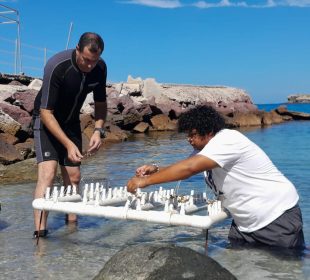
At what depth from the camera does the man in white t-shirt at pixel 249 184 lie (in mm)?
4203

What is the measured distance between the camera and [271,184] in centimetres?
429

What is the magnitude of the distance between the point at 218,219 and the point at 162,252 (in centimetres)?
103

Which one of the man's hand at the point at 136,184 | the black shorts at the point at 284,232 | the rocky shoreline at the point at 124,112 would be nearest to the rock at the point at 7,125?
the rocky shoreline at the point at 124,112

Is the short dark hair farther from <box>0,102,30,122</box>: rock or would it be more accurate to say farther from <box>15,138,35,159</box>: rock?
<box>0,102,30,122</box>: rock

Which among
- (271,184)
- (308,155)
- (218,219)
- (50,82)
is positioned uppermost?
(50,82)

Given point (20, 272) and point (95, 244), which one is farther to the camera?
point (95, 244)

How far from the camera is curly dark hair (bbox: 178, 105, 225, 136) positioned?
4227 mm

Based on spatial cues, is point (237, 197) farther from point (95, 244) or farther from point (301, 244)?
point (95, 244)

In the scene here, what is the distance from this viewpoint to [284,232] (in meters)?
4.32

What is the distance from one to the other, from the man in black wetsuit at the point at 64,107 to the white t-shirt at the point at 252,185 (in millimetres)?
1467

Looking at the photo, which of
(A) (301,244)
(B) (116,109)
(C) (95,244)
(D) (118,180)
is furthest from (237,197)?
(B) (116,109)

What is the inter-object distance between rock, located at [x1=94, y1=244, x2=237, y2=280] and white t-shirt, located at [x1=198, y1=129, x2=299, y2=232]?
97cm

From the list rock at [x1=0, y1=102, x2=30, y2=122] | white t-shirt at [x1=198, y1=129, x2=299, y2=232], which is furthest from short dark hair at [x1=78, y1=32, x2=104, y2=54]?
rock at [x1=0, y1=102, x2=30, y2=122]

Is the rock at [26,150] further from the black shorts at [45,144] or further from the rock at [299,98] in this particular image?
the rock at [299,98]
